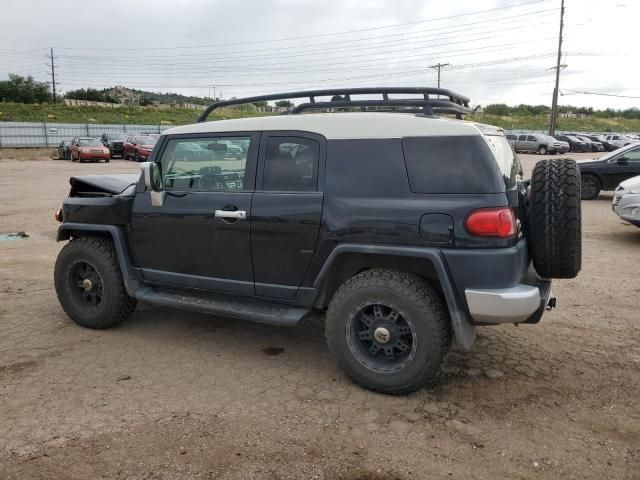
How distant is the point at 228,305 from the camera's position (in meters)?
4.24

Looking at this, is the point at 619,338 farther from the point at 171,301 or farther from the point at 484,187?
the point at 171,301

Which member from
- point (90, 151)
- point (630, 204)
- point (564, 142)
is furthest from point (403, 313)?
point (564, 142)

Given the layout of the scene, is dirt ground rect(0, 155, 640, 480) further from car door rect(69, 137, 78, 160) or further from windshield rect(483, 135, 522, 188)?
car door rect(69, 137, 78, 160)

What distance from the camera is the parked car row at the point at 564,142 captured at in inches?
1552

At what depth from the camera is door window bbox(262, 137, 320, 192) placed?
12.8 ft

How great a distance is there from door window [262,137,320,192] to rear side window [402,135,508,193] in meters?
0.69

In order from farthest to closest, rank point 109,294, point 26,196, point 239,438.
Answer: point 26,196
point 109,294
point 239,438

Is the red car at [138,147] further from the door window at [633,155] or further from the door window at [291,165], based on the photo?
the door window at [291,165]

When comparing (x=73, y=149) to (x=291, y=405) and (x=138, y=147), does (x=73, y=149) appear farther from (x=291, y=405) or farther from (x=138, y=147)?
(x=291, y=405)

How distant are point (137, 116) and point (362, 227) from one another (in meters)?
65.9

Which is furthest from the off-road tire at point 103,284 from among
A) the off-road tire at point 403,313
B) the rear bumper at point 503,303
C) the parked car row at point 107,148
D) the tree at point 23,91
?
the tree at point 23,91

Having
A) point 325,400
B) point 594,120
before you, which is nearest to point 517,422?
point 325,400

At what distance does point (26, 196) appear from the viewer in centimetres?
1485

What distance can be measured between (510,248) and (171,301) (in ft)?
8.67
